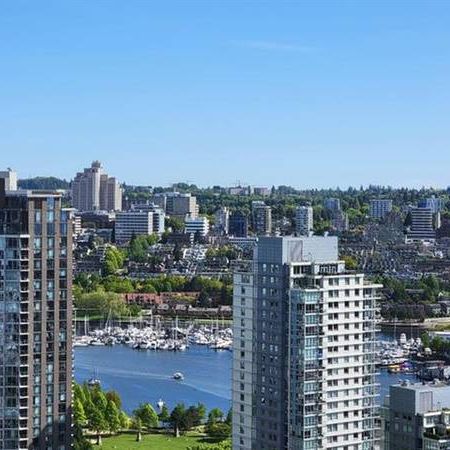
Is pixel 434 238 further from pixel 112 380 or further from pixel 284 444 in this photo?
pixel 284 444

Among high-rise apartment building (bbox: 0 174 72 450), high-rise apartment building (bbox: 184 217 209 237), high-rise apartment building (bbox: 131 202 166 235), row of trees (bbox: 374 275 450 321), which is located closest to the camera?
high-rise apartment building (bbox: 0 174 72 450)

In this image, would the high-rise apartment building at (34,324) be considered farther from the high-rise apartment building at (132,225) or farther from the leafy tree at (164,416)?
the high-rise apartment building at (132,225)

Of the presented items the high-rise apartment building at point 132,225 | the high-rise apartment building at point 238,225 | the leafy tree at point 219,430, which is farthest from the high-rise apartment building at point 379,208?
the leafy tree at point 219,430

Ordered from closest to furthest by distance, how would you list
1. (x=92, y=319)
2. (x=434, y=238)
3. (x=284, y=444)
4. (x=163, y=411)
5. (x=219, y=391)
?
1. (x=284, y=444)
2. (x=163, y=411)
3. (x=219, y=391)
4. (x=92, y=319)
5. (x=434, y=238)

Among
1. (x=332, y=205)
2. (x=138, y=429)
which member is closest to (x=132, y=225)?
(x=332, y=205)

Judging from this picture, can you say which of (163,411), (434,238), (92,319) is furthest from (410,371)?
(434,238)

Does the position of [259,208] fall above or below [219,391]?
above

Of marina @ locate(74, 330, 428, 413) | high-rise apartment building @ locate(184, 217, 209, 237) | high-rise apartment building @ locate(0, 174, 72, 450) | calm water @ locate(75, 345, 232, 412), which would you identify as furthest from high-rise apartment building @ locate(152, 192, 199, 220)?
high-rise apartment building @ locate(0, 174, 72, 450)

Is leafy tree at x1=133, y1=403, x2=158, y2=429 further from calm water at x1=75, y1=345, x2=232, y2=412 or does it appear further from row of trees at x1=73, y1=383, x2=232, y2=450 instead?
calm water at x1=75, y1=345, x2=232, y2=412
